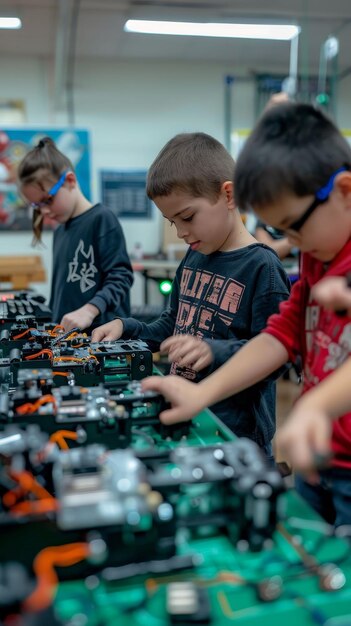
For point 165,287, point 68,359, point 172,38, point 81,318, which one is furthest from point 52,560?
point 172,38

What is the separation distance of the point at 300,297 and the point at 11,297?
5.63 feet

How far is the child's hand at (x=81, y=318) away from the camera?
1847mm

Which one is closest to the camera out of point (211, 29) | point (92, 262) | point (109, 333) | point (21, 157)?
point (109, 333)

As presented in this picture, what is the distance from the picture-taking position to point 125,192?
647 cm

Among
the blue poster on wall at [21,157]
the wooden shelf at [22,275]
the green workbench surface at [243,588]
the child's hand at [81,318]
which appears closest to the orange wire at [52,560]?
the green workbench surface at [243,588]

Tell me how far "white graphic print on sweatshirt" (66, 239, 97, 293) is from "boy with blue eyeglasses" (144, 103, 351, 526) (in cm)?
129

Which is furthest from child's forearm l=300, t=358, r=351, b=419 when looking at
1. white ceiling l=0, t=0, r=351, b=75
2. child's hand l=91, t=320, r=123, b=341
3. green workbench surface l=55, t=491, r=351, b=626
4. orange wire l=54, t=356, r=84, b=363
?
white ceiling l=0, t=0, r=351, b=75

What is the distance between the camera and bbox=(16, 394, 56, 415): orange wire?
1.01 metres

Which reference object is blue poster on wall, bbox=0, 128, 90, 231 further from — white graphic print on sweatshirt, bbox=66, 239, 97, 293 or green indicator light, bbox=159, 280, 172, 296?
white graphic print on sweatshirt, bbox=66, 239, 97, 293

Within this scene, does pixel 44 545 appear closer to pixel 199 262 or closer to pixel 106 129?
pixel 199 262

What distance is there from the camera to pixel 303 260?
3.59 ft

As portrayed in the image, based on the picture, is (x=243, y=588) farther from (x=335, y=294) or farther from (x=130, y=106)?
(x=130, y=106)

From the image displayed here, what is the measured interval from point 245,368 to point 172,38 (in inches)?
204

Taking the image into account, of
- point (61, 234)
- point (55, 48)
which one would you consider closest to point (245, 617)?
point (61, 234)
